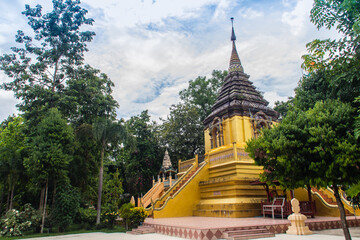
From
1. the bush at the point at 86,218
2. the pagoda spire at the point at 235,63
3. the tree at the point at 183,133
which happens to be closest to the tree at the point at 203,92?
the tree at the point at 183,133

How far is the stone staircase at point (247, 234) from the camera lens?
26.1ft

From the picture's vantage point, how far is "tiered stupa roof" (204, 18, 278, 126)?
57.3 ft

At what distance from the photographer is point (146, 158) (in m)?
25.2

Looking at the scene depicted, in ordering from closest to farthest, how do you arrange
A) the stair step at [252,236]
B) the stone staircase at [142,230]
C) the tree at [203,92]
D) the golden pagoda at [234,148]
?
the stair step at [252,236] < the stone staircase at [142,230] < the golden pagoda at [234,148] < the tree at [203,92]

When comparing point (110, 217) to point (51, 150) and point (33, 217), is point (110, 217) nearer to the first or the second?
point (33, 217)

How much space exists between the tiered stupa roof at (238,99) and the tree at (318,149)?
10.1 metres

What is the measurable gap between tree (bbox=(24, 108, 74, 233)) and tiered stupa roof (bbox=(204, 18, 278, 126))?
1003 cm

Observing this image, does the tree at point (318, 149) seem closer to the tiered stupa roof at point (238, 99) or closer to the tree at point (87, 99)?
the tiered stupa roof at point (238, 99)

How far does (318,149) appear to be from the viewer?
623 centimetres

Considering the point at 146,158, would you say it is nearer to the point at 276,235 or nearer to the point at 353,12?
the point at 276,235

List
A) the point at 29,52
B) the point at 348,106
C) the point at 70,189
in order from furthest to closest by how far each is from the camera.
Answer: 1. the point at 29,52
2. the point at 70,189
3. the point at 348,106

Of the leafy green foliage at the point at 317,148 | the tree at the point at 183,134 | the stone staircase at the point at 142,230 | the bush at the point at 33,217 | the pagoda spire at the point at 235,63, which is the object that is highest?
the pagoda spire at the point at 235,63

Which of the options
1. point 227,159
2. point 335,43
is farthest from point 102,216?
point 335,43

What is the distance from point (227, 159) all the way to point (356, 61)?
31.4 feet
